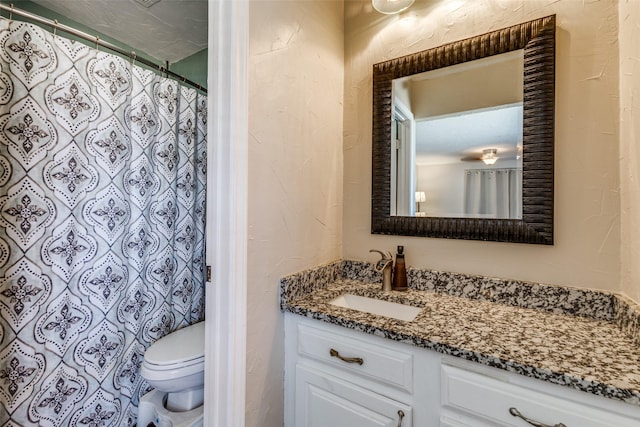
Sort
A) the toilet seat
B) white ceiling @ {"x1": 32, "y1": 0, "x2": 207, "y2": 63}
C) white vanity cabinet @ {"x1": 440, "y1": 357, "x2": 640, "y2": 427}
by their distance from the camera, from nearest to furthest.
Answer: white vanity cabinet @ {"x1": 440, "y1": 357, "x2": 640, "y2": 427}
the toilet seat
white ceiling @ {"x1": 32, "y1": 0, "x2": 207, "y2": 63}

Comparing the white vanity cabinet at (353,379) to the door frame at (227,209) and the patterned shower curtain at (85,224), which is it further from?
the patterned shower curtain at (85,224)

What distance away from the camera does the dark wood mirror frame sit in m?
1.06

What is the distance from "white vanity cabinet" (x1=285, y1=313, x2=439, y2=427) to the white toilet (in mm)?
484

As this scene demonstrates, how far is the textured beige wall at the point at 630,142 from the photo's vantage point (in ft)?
2.81

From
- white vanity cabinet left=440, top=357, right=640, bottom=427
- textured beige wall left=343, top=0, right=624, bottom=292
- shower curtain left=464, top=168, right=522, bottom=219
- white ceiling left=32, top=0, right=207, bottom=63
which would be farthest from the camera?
white ceiling left=32, top=0, right=207, bottom=63

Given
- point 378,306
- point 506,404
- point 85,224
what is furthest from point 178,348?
point 506,404

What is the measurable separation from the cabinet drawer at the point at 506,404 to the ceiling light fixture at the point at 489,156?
823mm

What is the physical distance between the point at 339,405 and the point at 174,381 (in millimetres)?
762

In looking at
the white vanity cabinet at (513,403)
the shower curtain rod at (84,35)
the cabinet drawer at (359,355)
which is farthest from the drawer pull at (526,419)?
the shower curtain rod at (84,35)

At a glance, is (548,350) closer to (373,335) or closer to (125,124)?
(373,335)

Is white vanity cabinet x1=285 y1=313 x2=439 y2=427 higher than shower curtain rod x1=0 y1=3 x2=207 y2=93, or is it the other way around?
shower curtain rod x1=0 y1=3 x2=207 y2=93

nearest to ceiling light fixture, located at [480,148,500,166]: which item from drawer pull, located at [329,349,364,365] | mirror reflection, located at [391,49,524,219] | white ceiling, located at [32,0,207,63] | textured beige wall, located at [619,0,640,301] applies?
mirror reflection, located at [391,49,524,219]

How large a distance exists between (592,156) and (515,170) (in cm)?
23

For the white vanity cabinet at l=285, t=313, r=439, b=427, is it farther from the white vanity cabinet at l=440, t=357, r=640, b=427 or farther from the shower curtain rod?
the shower curtain rod
